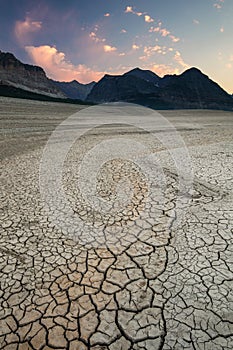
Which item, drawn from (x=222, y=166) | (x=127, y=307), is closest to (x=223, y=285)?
Result: (x=127, y=307)

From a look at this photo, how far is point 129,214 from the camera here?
2.11 m

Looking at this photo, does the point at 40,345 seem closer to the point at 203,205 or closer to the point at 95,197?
the point at 95,197

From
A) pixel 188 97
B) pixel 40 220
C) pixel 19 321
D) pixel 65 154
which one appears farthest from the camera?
pixel 188 97

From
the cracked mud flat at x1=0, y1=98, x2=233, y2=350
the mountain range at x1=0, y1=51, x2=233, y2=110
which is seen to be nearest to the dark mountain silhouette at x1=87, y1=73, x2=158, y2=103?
the mountain range at x1=0, y1=51, x2=233, y2=110

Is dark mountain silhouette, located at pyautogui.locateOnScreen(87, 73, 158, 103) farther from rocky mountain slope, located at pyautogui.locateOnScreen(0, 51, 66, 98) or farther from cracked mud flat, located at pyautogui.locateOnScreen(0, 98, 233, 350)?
cracked mud flat, located at pyautogui.locateOnScreen(0, 98, 233, 350)

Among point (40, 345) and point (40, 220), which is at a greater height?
point (40, 220)

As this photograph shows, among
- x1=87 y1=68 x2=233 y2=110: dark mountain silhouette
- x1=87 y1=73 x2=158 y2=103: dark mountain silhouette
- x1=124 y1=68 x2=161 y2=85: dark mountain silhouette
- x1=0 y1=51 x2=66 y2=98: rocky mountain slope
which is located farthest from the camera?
x1=124 y1=68 x2=161 y2=85: dark mountain silhouette

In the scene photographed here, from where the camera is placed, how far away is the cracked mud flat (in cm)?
107

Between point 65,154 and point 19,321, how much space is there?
3430 millimetres

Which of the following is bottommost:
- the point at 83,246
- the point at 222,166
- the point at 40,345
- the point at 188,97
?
the point at 40,345

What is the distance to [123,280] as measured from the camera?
4.51 feet

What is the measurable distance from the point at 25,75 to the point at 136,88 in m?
48.0

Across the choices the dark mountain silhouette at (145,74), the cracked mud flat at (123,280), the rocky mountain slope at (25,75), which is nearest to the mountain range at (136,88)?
the rocky mountain slope at (25,75)

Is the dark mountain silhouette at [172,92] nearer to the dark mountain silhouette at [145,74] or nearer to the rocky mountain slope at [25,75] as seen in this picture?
the rocky mountain slope at [25,75]
